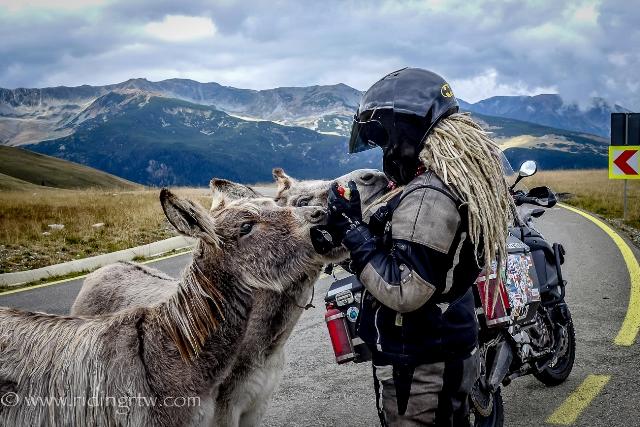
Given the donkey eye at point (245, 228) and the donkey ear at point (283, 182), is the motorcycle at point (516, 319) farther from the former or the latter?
the donkey ear at point (283, 182)

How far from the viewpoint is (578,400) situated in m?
5.07

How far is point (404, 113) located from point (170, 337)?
5.39 ft

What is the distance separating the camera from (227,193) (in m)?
3.66

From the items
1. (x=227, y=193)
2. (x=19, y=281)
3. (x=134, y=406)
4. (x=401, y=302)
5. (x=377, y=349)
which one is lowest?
(x=19, y=281)

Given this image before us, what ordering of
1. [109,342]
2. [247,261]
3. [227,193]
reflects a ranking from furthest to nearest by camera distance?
[227,193] → [247,261] → [109,342]

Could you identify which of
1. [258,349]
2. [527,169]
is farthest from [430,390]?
[527,169]

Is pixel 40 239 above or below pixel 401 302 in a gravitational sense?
below

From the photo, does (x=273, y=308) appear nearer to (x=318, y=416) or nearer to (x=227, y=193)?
(x=227, y=193)

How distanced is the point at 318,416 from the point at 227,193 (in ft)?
7.68

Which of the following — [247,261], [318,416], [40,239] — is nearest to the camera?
[247,261]

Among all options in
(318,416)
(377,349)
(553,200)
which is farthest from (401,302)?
(553,200)

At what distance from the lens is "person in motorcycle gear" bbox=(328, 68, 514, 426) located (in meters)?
2.50

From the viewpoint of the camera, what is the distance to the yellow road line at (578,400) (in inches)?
187

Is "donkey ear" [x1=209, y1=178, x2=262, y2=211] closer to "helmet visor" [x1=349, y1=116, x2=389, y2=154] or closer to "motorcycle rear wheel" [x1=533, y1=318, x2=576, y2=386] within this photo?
"helmet visor" [x1=349, y1=116, x2=389, y2=154]
